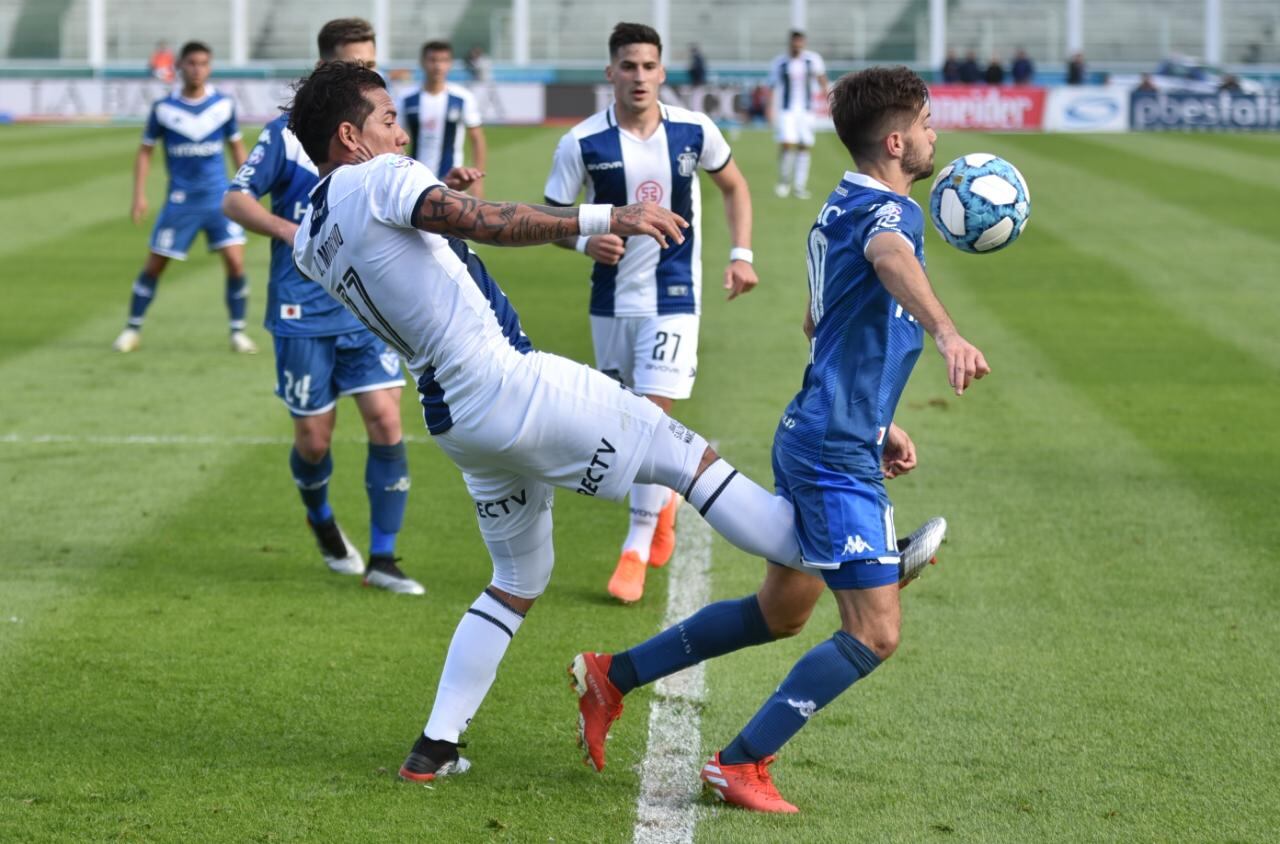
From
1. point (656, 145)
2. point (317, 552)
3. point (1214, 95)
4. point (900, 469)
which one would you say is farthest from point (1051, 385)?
point (1214, 95)

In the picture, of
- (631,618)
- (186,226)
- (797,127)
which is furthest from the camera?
(797,127)

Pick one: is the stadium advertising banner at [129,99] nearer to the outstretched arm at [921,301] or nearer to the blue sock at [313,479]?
the blue sock at [313,479]

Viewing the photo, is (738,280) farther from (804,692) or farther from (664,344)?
(804,692)

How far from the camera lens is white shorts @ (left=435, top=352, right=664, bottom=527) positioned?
14.3ft

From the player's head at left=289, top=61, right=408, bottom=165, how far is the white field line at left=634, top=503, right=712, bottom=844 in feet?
6.65

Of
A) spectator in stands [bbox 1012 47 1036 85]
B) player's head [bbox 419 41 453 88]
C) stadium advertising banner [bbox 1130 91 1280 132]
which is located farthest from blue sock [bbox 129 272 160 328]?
spectator in stands [bbox 1012 47 1036 85]

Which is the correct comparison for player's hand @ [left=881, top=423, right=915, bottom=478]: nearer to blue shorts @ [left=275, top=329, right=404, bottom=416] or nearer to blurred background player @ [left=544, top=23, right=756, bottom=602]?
blurred background player @ [left=544, top=23, right=756, bottom=602]

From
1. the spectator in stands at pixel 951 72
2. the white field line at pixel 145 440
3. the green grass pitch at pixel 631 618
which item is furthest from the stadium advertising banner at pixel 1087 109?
the white field line at pixel 145 440

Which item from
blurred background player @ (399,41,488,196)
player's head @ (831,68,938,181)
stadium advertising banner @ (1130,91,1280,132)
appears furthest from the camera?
stadium advertising banner @ (1130,91,1280,132)

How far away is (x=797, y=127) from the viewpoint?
22.2 metres

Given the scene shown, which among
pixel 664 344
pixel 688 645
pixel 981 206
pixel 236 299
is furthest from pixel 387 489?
pixel 236 299

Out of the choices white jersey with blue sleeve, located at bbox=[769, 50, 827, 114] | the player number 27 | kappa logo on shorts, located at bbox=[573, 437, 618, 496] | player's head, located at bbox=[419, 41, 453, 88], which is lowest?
kappa logo on shorts, located at bbox=[573, 437, 618, 496]

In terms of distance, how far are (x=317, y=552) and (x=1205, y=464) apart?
4.79 meters

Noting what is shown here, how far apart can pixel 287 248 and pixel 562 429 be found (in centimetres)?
302
